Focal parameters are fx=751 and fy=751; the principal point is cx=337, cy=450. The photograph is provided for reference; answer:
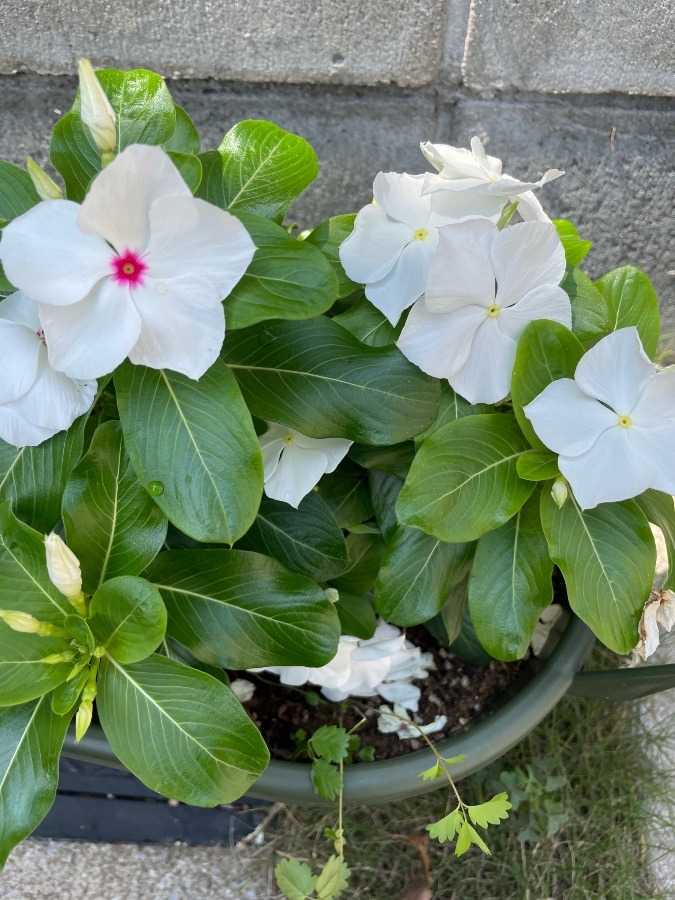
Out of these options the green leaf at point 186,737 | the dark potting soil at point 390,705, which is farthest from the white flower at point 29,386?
the dark potting soil at point 390,705

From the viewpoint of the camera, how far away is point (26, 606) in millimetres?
693

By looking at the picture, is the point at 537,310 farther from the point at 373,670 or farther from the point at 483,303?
the point at 373,670

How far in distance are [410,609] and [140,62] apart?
0.83m

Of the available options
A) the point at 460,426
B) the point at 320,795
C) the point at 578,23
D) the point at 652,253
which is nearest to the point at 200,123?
the point at 578,23

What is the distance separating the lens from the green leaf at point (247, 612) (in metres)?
0.73

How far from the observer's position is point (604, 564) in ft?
2.39

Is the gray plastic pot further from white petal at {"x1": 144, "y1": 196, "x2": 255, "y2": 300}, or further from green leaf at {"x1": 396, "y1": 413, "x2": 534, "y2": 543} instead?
white petal at {"x1": 144, "y1": 196, "x2": 255, "y2": 300}

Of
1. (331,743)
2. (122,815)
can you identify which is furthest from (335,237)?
(122,815)

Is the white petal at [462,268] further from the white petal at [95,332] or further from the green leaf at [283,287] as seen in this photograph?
the white petal at [95,332]

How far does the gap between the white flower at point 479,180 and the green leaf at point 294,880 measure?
2.62ft

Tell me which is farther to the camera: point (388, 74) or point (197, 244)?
point (388, 74)

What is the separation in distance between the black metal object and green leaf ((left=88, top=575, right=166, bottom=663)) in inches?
26.9

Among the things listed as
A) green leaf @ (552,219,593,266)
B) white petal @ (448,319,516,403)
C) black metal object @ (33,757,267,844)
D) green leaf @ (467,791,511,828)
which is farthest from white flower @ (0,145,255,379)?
black metal object @ (33,757,267,844)

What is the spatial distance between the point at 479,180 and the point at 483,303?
4.2 inches
